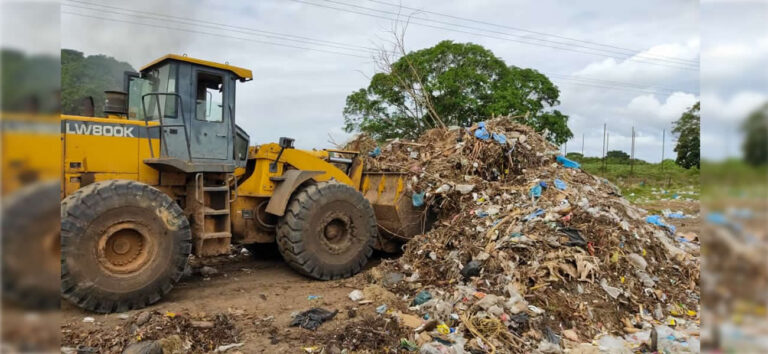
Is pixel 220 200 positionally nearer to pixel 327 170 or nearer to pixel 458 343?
pixel 327 170

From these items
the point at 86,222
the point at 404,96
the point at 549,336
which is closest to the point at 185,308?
the point at 86,222

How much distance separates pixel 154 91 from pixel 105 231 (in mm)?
1661

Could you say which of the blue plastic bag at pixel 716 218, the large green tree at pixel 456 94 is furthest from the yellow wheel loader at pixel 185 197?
the large green tree at pixel 456 94

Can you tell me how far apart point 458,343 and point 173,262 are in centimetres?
261

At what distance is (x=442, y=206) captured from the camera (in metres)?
6.27

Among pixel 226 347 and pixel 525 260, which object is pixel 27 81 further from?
pixel 525 260

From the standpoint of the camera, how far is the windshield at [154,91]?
4750 millimetres

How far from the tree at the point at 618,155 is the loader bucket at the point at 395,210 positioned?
79.2 ft

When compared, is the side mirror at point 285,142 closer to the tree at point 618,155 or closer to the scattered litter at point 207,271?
the scattered litter at point 207,271

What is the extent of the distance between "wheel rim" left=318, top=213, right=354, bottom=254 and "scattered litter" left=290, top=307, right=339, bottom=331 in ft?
4.37

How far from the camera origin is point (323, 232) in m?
5.44

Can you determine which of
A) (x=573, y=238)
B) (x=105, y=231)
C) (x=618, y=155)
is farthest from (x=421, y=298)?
(x=618, y=155)

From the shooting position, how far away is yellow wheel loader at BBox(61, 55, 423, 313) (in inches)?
156

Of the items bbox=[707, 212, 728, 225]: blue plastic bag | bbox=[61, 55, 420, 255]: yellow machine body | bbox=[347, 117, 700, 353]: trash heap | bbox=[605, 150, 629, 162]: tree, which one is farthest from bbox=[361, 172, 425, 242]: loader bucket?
bbox=[605, 150, 629, 162]: tree
